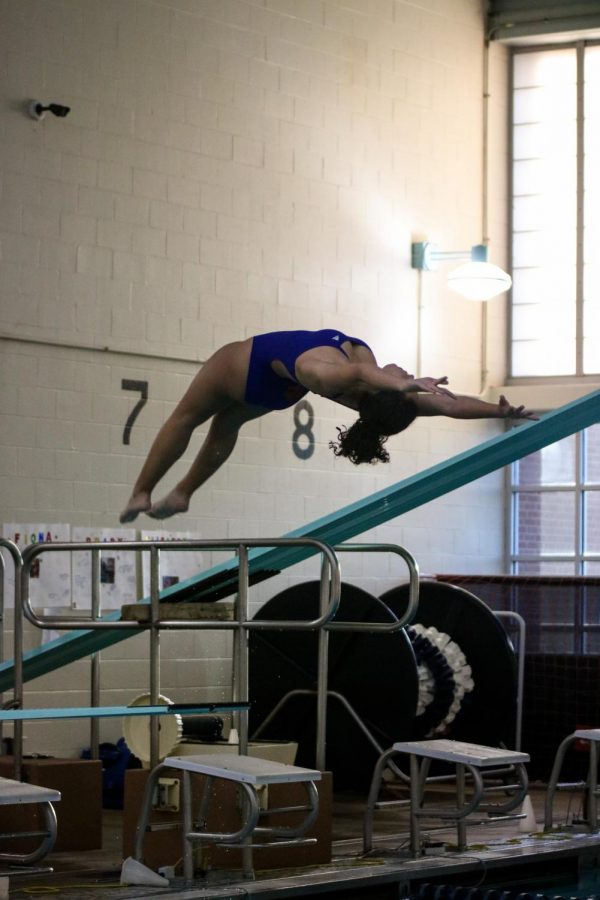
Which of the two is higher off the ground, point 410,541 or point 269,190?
point 269,190

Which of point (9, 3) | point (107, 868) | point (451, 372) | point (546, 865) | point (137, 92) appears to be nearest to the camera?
point (107, 868)

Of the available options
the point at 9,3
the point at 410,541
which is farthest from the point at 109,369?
the point at 410,541

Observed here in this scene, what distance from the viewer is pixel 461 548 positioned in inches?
409

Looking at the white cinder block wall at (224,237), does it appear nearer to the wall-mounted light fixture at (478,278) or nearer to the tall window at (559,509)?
the tall window at (559,509)

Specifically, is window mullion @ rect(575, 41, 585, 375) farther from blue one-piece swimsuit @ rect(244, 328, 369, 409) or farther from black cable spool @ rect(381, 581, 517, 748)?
blue one-piece swimsuit @ rect(244, 328, 369, 409)

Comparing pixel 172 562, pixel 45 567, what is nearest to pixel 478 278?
pixel 172 562

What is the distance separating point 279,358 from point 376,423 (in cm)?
47

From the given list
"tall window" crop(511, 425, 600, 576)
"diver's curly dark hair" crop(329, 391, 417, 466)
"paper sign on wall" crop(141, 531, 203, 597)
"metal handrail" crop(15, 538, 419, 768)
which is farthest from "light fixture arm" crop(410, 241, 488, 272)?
"metal handrail" crop(15, 538, 419, 768)

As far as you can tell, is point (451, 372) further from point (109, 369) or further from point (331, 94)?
point (109, 369)

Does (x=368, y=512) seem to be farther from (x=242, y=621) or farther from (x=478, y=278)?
(x=478, y=278)

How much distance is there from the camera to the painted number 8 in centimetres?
934

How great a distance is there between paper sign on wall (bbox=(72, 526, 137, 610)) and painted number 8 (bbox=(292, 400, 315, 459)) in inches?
54.3

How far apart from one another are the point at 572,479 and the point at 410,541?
4.62 ft

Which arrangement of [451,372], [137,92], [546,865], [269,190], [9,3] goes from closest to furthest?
[546,865] → [9,3] → [137,92] → [269,190] → [451,372]
